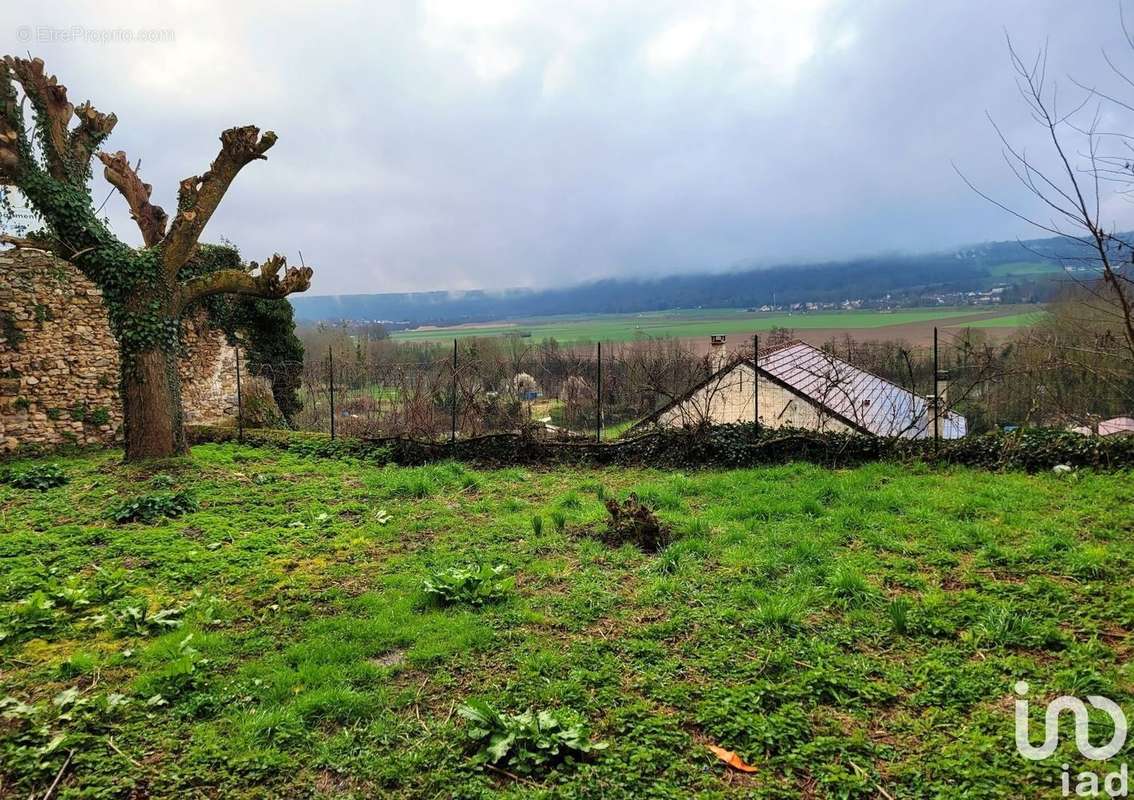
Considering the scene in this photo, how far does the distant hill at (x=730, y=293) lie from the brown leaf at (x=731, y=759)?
1473 centimetres

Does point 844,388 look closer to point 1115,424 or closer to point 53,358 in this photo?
point 1115,424

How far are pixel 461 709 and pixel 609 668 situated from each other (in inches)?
33.6

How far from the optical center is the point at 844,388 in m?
11.7

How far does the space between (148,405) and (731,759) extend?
905 centimetres

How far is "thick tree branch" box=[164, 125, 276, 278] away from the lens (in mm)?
8352

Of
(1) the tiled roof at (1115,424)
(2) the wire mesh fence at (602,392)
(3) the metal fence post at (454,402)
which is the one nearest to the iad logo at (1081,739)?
(2) the wire mesh fence at (602,392)

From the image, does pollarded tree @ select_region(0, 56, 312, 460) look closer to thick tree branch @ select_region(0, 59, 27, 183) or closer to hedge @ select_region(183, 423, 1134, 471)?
thick tree branch @ select_region(0, 59, 27, 183)

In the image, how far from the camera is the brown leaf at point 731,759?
2.41 metres

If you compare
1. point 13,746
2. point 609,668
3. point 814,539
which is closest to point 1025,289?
point 814,539

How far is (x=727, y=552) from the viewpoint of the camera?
4863 mm

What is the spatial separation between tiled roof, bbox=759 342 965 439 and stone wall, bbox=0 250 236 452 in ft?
43.1

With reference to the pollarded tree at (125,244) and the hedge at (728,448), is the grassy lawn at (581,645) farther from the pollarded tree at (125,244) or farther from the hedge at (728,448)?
the pollarded tree at (125,244)

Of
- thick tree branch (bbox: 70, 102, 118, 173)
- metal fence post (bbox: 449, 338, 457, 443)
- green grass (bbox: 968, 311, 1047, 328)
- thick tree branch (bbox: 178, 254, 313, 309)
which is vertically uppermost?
thick tree branch (bbox: 70, 102, 118, 173)

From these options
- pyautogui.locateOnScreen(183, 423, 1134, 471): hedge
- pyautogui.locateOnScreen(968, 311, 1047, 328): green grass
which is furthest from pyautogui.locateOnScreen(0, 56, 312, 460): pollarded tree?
pyautogui.locateOnScreen(968, 311, 1047, 328): green grass
